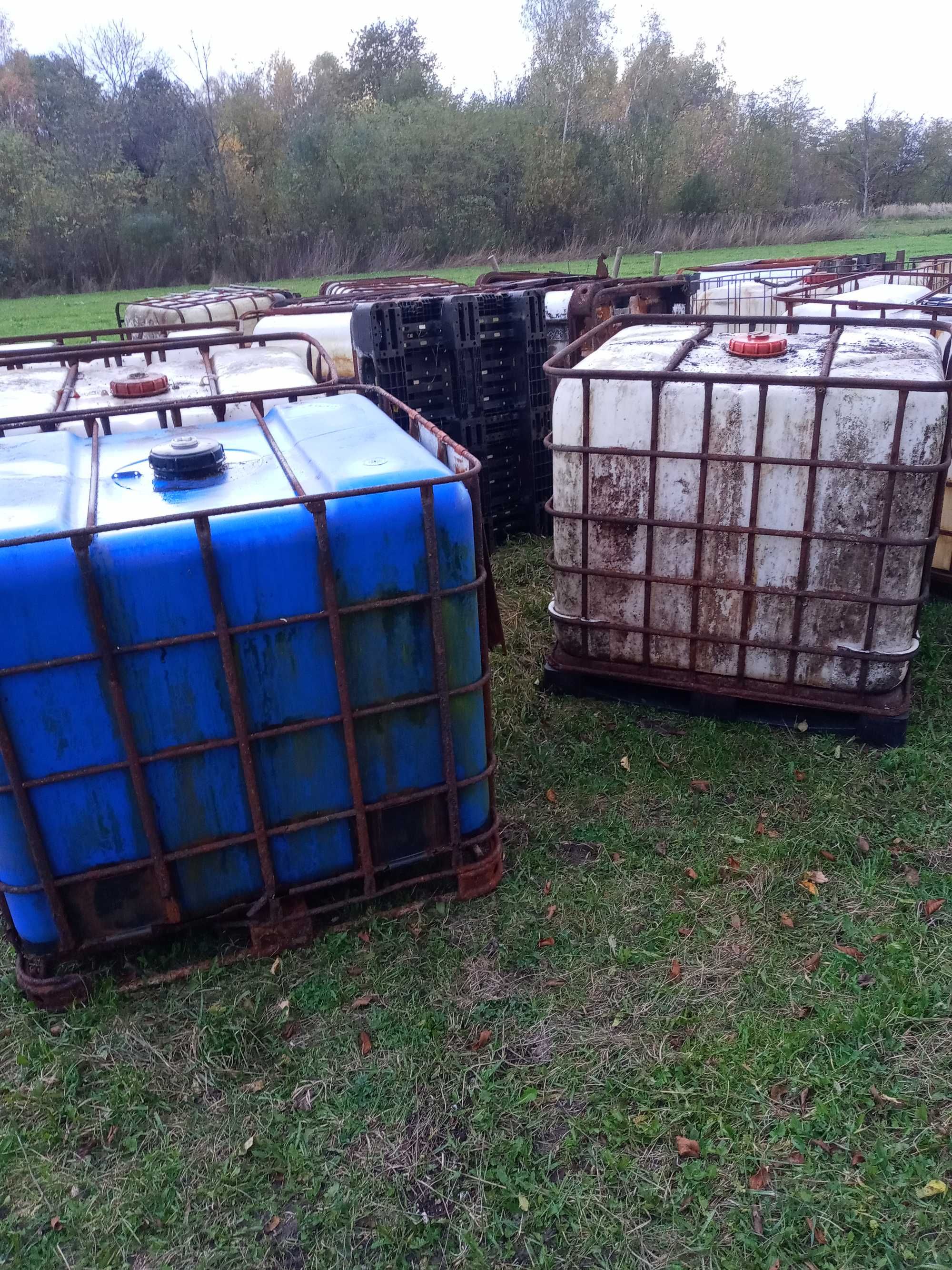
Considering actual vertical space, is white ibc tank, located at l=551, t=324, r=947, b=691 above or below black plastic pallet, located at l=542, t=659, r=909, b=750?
above

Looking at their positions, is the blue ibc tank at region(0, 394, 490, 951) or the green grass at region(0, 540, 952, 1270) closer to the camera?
the green grass at region(0, 540, 952, 1270)

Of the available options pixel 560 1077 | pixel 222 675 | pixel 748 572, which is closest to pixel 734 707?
pixel 748 572

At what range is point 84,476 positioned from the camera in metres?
3.57

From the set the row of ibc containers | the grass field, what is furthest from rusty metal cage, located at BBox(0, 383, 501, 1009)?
the grass field

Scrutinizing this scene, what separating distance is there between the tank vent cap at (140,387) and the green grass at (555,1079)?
2.95 meters

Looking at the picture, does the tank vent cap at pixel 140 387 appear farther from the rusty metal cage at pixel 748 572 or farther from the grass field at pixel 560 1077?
the grass field at pixel 560 1077

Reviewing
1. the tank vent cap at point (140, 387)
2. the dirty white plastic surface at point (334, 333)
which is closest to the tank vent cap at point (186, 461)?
the tank vent cap at point (140, 387)

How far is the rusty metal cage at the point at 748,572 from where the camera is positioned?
14.0 feet

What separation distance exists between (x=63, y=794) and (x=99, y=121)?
4827 cm

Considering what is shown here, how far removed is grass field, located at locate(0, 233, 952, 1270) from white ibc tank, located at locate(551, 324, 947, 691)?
91 centimetres

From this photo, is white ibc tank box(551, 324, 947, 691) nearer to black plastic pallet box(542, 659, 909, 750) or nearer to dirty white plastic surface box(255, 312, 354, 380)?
black plastic pallet box(542, 659, 909, 750)

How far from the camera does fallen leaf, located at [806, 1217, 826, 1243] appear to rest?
249cm

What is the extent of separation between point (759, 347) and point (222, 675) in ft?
11.0

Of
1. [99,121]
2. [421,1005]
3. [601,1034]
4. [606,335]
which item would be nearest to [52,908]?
[421,1005]
